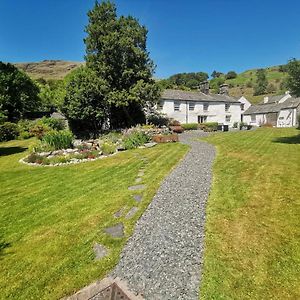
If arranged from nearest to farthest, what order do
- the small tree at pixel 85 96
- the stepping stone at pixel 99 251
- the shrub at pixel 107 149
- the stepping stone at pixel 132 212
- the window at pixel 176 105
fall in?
the stepping stone at pixel 99 251, the stepping stone at pixel 132 212, the shrub at pixel 107 149, the small tree at pixel 85 96, the window at pixel 176 105

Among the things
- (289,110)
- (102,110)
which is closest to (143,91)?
(102,110)

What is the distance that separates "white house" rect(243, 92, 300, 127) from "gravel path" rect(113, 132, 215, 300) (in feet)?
157

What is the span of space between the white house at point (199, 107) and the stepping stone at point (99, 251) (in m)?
35.5

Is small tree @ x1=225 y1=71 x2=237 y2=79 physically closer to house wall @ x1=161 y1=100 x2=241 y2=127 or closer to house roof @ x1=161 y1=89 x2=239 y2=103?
house roof @ x1=161 y1=89 x2=239 y2=103

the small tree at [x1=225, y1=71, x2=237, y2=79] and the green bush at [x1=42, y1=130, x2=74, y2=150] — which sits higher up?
the small tree at [x1=225, y1=71, x2=237, y2=79]

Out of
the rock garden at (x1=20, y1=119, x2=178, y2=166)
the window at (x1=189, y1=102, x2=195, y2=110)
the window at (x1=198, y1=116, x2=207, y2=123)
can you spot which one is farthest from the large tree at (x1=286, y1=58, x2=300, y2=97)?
the window at (x1=198, y1=116, x2=207, y2=123)

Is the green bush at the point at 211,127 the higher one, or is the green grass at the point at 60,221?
the green bush at the point at 211,127

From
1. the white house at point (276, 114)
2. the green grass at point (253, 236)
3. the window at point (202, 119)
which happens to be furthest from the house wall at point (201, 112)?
the green grass at point (253, 236)

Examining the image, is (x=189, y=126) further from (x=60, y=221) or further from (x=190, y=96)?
(x=60, y=221)

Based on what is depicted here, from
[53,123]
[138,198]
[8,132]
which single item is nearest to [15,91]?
[8,132]

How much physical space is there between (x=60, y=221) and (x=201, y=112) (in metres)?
42.1

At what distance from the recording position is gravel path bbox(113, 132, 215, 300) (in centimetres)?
514

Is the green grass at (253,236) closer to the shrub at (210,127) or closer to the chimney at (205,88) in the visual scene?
the shrub at (210,127)

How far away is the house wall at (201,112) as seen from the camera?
142 ft
